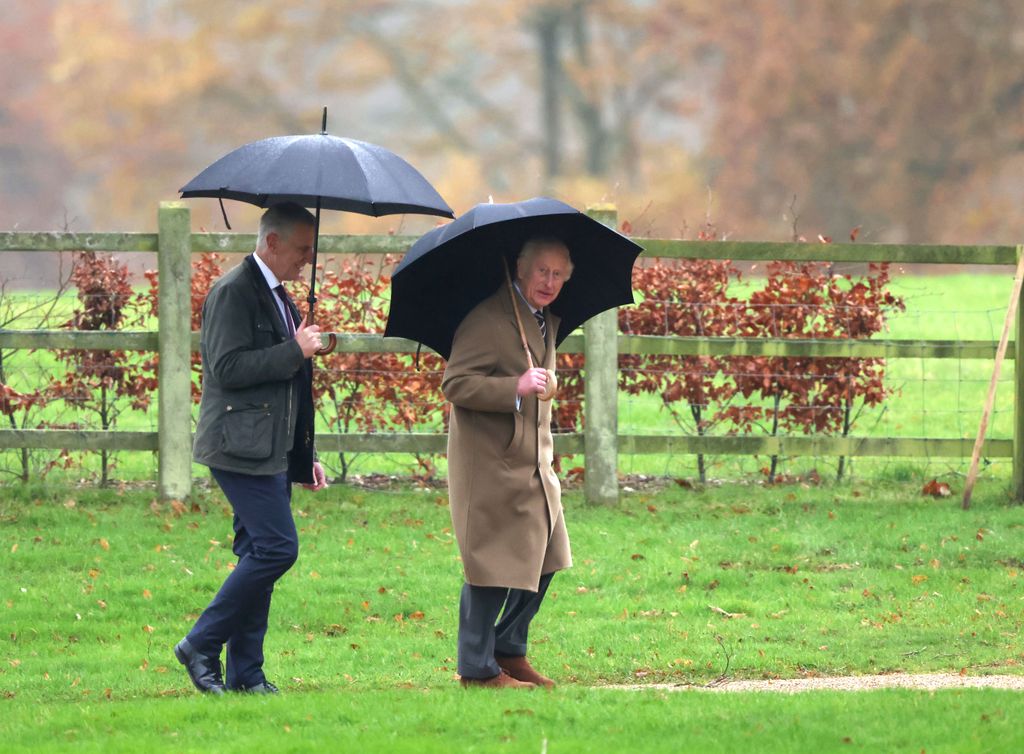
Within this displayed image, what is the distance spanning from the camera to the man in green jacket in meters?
5.13

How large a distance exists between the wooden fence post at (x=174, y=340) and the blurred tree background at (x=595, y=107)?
2283 centimetres

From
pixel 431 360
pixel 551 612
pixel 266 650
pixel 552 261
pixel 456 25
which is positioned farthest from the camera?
pixel 456 25

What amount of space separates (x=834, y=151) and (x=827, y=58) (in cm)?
277

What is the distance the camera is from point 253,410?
5.18m

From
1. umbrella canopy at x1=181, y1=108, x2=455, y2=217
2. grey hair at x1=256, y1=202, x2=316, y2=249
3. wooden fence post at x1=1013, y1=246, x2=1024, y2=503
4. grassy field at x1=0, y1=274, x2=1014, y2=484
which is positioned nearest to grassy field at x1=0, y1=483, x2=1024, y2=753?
wooden fence post at x1=1013, y1=246, x2=1024, y2=503

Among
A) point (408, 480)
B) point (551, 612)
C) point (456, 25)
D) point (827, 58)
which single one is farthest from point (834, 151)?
point (551, 612)

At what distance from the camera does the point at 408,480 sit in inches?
416

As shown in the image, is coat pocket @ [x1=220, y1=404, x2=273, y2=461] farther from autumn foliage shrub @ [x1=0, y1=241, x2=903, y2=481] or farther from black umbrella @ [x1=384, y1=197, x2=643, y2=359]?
autumn foliage shrub @ [x1=0, y1=241, x2=903, y2=481]

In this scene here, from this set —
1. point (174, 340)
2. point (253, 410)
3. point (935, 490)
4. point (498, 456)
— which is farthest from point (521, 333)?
point (935, 490)

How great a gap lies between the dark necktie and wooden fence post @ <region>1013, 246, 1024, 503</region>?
18.8 ft

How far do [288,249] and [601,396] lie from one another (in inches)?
183

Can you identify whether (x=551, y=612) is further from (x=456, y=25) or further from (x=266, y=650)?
(x=456, y=25)

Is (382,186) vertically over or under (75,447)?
over

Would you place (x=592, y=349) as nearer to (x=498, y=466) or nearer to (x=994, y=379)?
(x=994, y=379)
